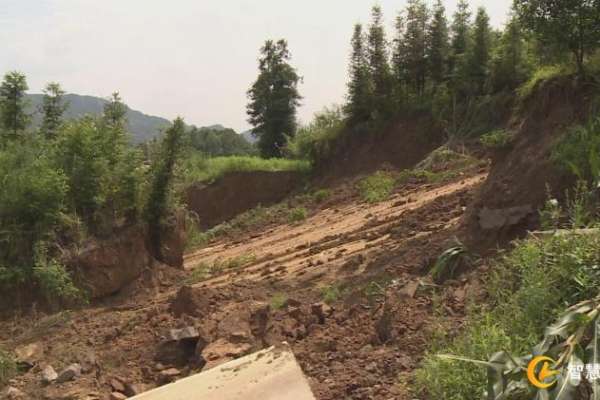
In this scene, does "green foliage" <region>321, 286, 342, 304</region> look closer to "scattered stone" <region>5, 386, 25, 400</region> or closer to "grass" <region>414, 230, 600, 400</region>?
"grass" <region>414, 230, 600, 400</region>

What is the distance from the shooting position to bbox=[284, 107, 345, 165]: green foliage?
19875mm

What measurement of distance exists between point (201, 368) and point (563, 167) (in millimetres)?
3945

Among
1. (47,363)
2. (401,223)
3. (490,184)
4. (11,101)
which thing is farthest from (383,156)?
(47,363)

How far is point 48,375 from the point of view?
19.0ft

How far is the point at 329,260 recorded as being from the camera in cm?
845

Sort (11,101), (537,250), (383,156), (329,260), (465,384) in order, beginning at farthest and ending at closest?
(383,156) < (11,101) < (329,260) < (537,250) < (465,384)

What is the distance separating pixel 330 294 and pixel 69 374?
114 inches

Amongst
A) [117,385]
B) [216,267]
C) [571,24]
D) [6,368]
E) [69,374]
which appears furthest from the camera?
[216,267]

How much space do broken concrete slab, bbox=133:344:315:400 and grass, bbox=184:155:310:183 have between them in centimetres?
1539

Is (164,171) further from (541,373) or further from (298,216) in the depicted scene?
(541,373)

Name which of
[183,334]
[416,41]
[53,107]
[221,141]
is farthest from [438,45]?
[221,141]

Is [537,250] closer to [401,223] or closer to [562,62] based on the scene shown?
[562,62]

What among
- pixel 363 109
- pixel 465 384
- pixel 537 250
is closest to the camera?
pixel 465 384

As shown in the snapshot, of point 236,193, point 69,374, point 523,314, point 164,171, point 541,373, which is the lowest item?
point 69,374
